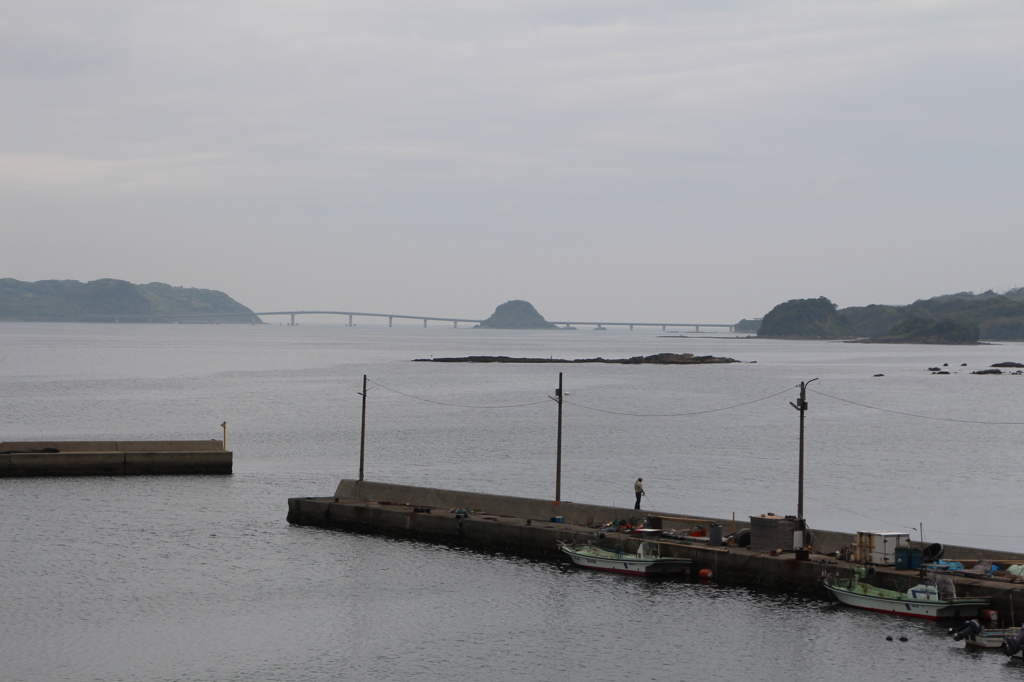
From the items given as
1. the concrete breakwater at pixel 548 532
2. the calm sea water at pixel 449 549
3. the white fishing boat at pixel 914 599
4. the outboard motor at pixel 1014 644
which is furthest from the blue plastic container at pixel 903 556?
the outboard motor at pixel 1014 644

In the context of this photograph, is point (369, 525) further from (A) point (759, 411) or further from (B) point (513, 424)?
(A) point (759, 411)

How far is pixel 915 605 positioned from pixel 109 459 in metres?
48.0

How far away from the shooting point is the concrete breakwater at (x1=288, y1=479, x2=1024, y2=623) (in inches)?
1433

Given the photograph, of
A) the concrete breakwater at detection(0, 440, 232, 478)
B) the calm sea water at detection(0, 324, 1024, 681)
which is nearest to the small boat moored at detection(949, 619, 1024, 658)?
the calm sea water at detection(0, 324, 1024, 681)

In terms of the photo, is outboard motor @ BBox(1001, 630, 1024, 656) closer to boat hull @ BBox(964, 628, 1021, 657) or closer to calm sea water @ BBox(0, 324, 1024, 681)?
calm sea water @ BBox(0, 324, 1024, 681)

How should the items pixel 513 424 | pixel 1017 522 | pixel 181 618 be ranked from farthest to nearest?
pixel 513 424 → pixel 1017 522 → pixel 181 618

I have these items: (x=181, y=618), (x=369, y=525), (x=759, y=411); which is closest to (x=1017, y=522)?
(x=369, y=525)

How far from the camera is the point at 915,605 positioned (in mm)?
33781

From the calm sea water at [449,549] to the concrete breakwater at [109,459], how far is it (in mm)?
1172

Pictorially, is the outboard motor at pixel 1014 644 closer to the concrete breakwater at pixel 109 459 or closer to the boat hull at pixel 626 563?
the boat hull at pixel 626 563

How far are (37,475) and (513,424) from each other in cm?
4726

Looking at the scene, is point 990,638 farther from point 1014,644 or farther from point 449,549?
point 449,549

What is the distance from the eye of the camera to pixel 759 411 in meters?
118

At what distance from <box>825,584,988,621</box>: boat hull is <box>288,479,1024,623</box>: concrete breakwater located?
646mm
